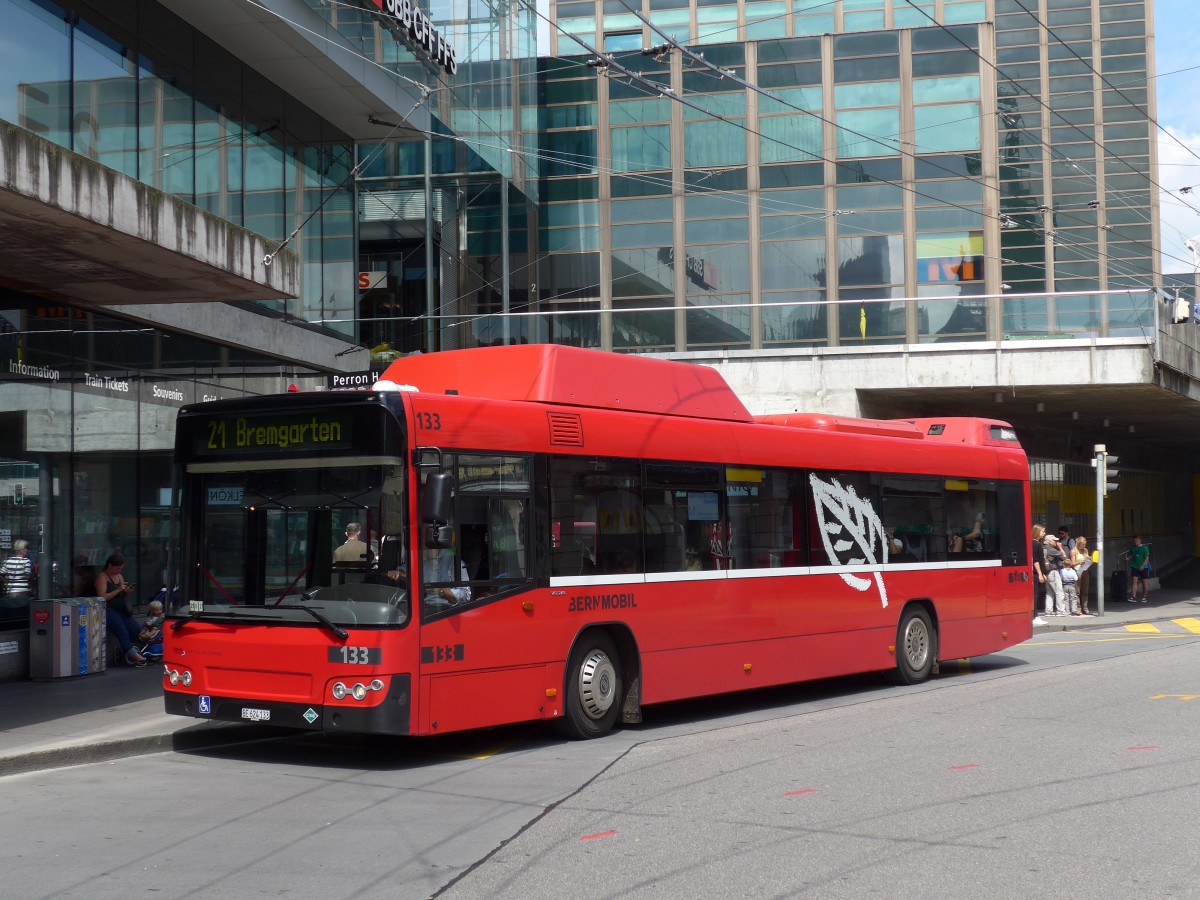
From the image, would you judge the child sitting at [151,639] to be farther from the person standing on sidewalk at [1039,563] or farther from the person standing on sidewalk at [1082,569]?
the person standing on sidewalk at [1082,569]

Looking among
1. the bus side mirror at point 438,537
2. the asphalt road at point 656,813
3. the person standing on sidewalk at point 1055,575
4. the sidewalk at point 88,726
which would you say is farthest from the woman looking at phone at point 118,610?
the person standing on sidewalk at point 1055,575

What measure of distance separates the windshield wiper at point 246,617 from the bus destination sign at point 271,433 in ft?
3.85

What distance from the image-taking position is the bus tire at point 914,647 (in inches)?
608

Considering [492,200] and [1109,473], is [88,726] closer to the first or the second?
[1109,473]

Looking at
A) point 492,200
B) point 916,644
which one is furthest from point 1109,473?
point 492,200

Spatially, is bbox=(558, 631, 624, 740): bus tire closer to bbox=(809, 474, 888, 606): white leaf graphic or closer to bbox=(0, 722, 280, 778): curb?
bbox=(0, 722, 280, 778): curb

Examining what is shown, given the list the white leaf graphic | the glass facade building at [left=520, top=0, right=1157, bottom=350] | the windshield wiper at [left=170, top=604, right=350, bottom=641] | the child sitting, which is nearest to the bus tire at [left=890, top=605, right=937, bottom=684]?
the white leaf graphic

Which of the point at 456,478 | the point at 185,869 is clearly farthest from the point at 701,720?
the point at 185,869

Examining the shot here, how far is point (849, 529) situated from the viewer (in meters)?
14.5

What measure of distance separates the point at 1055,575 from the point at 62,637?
20.9m

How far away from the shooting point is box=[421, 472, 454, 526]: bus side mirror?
31.2 ft

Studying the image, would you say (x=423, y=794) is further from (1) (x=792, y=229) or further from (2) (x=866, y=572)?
(1) (x=792, y=229)

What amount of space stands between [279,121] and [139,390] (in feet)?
18.0

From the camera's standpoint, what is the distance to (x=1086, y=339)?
25.4 metres
